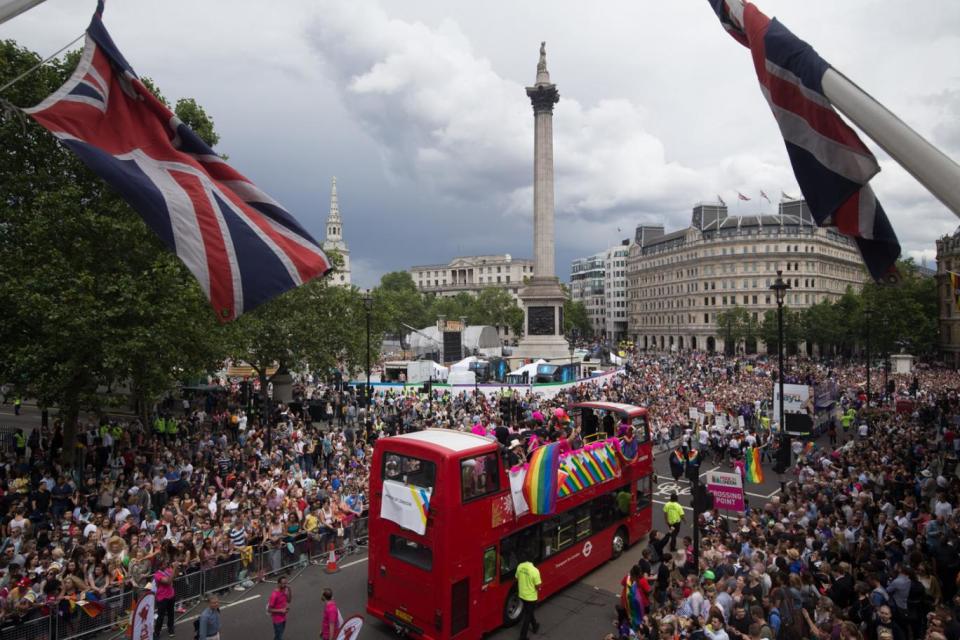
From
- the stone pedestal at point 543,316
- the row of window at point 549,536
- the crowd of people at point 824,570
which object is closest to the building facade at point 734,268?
the stone pedestal at point 543,316

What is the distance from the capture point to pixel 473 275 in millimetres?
149250

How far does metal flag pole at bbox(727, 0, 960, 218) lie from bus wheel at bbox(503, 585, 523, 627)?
834 cm

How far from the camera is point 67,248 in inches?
627

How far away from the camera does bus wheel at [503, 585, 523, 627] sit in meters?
10.0

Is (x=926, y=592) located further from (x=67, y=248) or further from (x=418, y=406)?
(x=418, y=406)

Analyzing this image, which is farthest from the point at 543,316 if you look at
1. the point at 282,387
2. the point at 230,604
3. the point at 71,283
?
the point at 230,604

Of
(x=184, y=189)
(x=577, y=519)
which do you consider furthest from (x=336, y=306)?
(x=184, y=189)

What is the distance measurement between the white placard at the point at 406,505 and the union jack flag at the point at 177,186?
158 inches

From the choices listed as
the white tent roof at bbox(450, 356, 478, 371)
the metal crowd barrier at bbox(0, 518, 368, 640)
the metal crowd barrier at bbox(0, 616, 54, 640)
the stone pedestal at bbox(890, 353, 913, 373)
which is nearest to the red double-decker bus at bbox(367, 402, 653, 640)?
the metal crowd barrier at bbox(0, 518, 368, 640)

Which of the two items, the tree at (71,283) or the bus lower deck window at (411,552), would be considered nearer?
the bus lower deck window at (411,552)

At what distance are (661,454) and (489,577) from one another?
58.9 feet

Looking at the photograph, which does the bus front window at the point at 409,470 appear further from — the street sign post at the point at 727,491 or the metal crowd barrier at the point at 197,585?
the street sign post at the point at 727,491

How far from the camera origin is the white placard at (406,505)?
8695mm

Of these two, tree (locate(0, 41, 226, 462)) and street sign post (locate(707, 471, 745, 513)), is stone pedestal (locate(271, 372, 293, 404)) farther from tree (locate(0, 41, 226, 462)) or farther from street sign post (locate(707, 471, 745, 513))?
street sign post (locate(707, 471, 745, 513))
